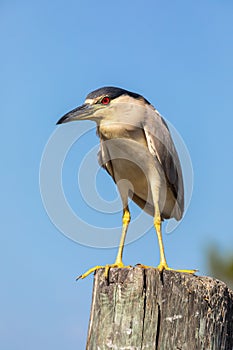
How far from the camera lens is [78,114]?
6.60 metres

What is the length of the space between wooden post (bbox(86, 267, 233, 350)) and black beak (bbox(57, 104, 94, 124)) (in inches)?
98.6

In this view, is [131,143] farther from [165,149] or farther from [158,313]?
[158,313]

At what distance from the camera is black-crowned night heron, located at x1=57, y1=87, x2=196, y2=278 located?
670cm

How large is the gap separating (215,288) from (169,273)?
1.27ft

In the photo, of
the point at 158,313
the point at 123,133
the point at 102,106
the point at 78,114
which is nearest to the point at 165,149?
the point at 123,133

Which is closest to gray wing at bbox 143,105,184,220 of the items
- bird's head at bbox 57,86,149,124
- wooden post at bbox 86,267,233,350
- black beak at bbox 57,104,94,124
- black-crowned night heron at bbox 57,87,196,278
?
black-crowned night heron at bbox 57,87,196,278

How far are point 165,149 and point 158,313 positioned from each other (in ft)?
9.61

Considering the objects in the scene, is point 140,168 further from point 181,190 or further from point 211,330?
point 211,330

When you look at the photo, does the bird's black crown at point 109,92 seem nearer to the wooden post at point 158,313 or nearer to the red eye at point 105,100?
the red eye at point 105,100

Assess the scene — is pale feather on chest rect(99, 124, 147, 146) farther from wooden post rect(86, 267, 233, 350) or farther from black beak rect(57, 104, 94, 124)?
wooden post rect(86, 267, 233, 350)

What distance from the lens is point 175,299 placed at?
4.27 meters

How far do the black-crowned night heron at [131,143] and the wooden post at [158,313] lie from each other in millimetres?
2077

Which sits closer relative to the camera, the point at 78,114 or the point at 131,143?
the point at 78,114

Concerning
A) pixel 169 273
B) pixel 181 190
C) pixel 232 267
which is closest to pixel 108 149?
pixel 181 190
